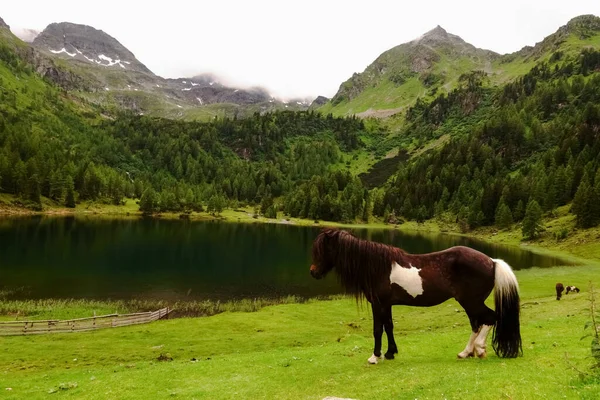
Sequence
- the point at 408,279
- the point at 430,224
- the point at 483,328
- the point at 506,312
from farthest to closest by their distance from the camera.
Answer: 1. the point at 430,224
2. the point at 408,279
3. the point at 483,328
4. the point at 506,312

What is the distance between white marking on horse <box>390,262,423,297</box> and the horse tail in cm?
249

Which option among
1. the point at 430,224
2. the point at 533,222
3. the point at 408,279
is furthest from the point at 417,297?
the point at 430,224

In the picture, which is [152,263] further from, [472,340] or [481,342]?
[481,342]

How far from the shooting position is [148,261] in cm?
7331

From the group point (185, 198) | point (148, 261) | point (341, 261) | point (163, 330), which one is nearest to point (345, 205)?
point (185, 198)

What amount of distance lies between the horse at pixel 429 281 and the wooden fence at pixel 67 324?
2785 centimetres

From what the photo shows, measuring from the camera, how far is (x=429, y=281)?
13.6 metres

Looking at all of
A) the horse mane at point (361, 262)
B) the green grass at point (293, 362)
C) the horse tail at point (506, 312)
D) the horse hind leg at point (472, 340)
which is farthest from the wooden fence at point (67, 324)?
the horse tail at point (506, 312)

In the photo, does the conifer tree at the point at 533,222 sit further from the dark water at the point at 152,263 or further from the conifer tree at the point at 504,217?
the conifer tree at the point at 504,217

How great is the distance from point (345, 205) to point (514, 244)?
82184 mm

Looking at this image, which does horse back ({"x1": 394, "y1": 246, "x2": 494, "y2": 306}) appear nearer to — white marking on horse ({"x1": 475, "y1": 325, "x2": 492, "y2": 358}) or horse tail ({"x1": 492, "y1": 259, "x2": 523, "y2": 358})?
horse tail ({"x1": 492, "y1": 259, "x2": 523, "y2": 358})

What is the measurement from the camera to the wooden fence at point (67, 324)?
101ft

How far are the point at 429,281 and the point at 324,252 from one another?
3.83 metres

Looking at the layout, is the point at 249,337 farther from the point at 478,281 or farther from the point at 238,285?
the point at 238,285
